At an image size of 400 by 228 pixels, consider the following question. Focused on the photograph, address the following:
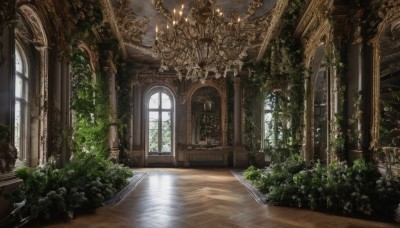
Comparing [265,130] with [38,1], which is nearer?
[38,1]

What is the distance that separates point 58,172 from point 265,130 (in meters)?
8.37

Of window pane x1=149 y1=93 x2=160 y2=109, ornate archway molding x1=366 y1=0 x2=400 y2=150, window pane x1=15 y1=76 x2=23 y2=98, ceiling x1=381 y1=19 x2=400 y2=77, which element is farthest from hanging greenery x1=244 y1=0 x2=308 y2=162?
window pane x1=15 y1=76 x2=23 y2=98

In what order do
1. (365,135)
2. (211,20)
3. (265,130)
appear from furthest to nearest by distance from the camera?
(265,130), (211,20), (365,135)

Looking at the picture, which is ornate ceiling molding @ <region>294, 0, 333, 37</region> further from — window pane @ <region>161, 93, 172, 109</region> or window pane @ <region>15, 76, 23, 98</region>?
window pane @ <region>161, 93, 172, 109</region>

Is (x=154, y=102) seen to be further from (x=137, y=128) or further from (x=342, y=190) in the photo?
(x=342, y=190)

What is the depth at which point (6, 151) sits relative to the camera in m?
3.35

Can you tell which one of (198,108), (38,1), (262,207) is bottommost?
(262,207)

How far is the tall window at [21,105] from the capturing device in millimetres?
5918

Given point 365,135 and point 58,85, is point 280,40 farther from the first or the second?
point 58,85

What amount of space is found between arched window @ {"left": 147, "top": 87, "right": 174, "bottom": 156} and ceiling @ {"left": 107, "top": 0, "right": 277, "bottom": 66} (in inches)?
99.7

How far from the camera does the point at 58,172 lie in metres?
4.55

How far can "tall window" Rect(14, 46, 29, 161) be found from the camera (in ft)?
19.4

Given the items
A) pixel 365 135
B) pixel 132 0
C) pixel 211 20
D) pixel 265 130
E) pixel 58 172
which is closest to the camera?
pixel 58 172

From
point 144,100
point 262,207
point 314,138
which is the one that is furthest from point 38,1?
point 144,100
